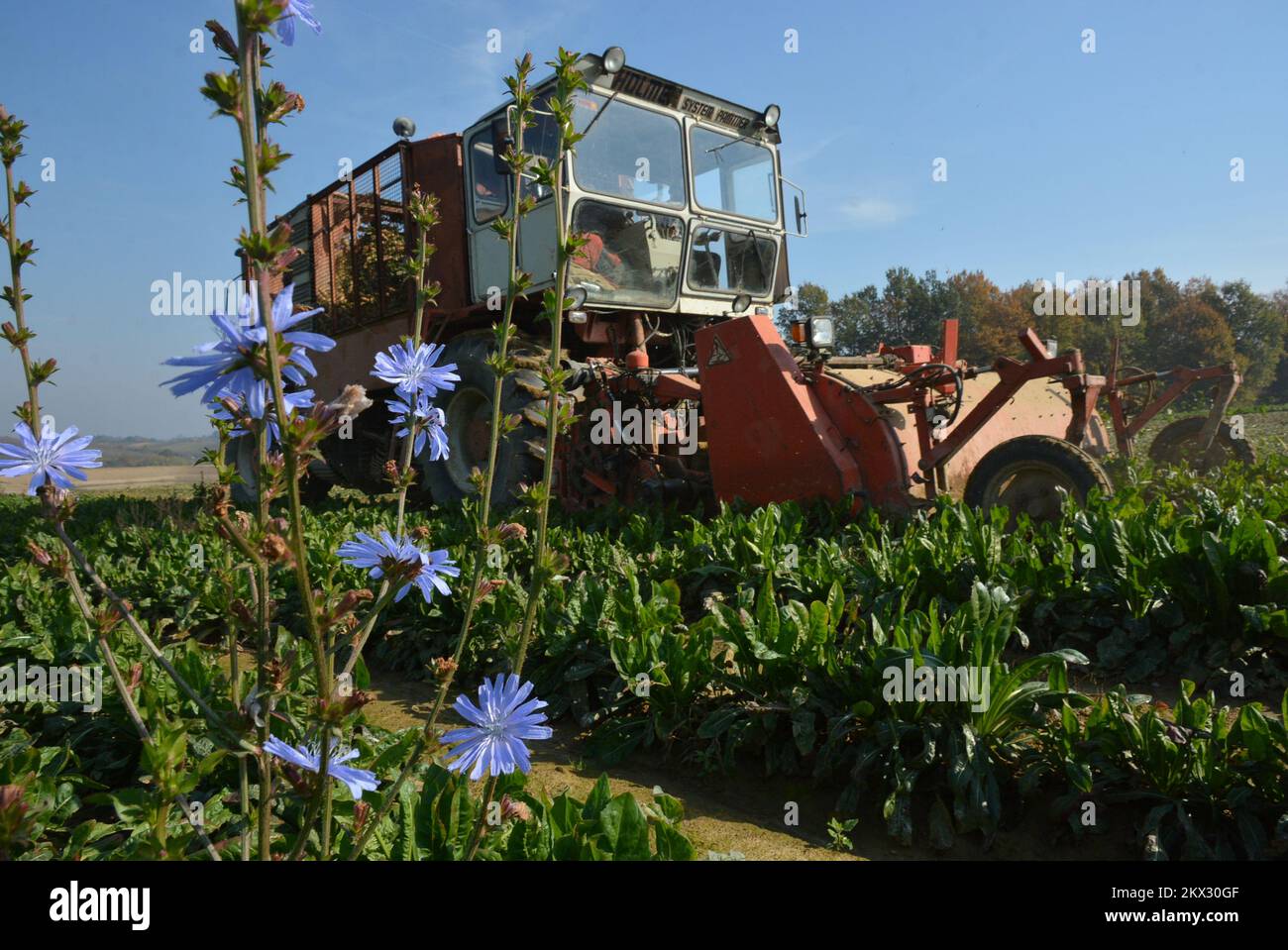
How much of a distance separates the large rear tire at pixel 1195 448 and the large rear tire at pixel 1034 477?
297 centimetres

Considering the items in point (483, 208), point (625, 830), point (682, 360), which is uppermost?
point (483, 208)

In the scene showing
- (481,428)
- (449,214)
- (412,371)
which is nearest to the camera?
(412,371)

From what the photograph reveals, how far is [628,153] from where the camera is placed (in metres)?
7.42

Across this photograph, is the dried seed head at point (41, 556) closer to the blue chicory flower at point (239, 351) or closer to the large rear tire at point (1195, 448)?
the blue chicory flower at point (239, 351)

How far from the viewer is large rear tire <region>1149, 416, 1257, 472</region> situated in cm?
711

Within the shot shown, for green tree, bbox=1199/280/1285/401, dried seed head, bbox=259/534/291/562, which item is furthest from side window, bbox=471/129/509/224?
green tree, bbox=1199/280/1285/401

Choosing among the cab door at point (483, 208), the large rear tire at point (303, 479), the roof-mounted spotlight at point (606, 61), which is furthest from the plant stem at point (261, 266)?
the large rear tire at point (303, 479)

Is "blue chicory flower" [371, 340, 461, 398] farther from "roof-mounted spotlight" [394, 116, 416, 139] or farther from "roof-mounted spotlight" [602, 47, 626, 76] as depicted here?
"roof-mounted spotlight" [394, 116, 416, 139]

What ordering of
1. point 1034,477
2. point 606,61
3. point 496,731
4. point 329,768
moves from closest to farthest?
point 329,768 → point 496,731 → point 1034,477 → point 606,61

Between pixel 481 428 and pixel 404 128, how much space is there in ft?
11.9

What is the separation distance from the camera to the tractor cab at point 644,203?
7.03 metres

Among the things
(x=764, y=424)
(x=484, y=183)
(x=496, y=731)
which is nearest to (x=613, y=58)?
(x=484, y=183)

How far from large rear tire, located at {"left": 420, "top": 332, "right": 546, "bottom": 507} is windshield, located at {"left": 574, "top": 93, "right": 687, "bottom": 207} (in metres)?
1.72

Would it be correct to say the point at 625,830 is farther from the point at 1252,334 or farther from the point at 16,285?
the point at 1252,334
